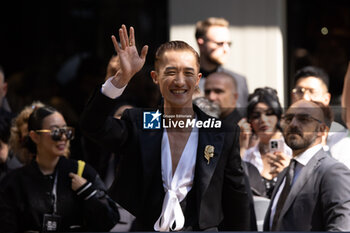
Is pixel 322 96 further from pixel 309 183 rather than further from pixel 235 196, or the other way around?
pixel 235 196

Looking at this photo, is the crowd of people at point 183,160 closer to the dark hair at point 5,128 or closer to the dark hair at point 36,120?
the dark hair at point 36,120

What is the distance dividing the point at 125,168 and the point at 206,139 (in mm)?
451

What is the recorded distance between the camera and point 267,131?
15.0ft

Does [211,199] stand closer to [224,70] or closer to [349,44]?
[224,70]

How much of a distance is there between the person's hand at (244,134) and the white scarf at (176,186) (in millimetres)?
295

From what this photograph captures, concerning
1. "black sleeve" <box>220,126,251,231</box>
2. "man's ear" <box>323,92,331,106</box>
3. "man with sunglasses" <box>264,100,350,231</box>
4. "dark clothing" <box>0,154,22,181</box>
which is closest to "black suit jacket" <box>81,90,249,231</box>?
"black sleeve" <box>220,126,251,231</box>

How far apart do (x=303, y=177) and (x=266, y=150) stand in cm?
30

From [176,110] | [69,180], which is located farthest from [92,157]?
[176,110]

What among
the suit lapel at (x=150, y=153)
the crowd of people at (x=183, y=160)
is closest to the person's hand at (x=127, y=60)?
the crowd of people at (x=183, y=160)

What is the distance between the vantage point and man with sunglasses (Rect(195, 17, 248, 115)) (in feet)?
15.8

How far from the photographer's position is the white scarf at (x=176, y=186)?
4215 millimetres

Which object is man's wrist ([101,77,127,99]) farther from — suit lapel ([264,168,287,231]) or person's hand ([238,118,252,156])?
suit lapel ([264,168,287,231])

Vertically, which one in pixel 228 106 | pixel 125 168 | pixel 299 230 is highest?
pixel 228 106

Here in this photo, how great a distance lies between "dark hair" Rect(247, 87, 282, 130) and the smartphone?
0.26ft
